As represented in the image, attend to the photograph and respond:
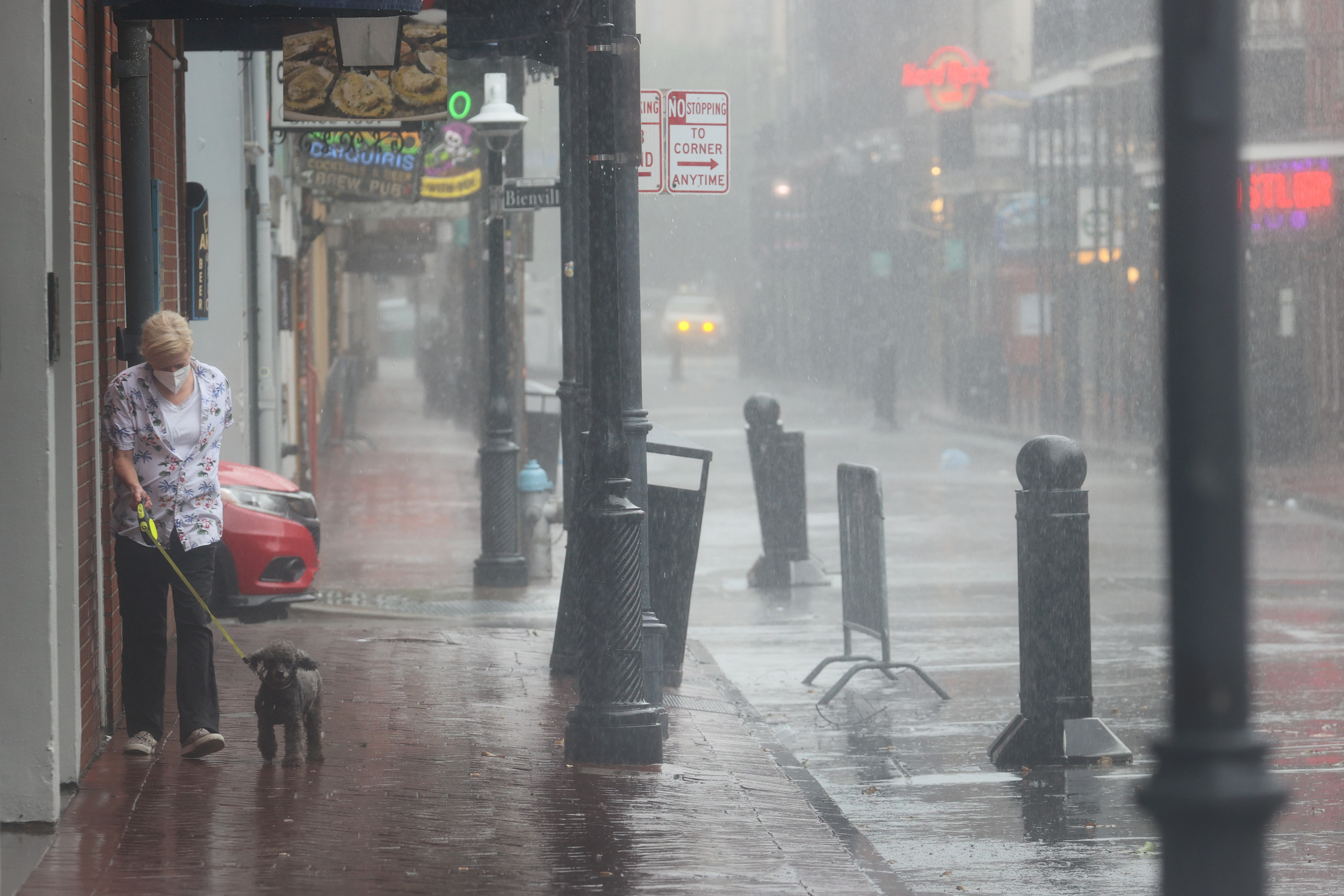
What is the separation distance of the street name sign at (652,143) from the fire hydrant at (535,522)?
3.84 m

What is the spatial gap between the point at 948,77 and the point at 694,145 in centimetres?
3512

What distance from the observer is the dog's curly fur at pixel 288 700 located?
627cm

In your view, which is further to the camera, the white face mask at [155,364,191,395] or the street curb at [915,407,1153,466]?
the street curb at [915,407,1153,466]

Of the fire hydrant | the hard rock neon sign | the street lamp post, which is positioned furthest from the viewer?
the hard rock neon sign

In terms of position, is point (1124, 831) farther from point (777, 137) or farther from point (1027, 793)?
point (777, 137)

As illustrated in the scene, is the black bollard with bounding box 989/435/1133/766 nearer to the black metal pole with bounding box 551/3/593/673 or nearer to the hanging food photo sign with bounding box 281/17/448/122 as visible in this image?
the black metal pole with bounding box 551/3/593/673

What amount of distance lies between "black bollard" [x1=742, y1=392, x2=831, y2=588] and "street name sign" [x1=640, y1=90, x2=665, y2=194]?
3237 mm

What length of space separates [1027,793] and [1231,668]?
4563mm

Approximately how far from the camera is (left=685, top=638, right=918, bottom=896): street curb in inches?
216

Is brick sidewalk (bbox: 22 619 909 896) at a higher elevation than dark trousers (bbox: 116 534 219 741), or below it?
below

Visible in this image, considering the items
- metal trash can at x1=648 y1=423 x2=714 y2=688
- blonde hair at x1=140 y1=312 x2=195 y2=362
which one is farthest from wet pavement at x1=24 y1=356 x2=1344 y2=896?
blonde hair at x1=140 y1=312 x2=195 y2=362

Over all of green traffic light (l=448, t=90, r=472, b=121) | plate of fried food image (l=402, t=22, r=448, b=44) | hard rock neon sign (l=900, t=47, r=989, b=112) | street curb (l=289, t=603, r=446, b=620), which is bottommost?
street curb (l=289, t=603, r=446, b=620)

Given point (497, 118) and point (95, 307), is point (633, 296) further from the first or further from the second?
point (497, 118)

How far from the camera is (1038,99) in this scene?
34.8 meters
